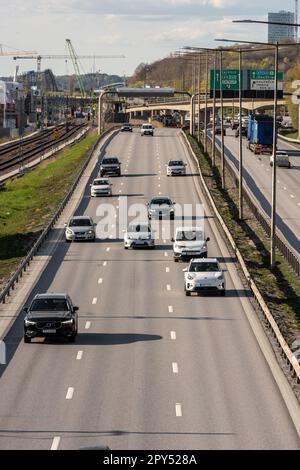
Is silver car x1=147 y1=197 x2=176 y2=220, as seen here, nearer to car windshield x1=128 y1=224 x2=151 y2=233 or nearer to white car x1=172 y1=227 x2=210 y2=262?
car windshield x1=128 y1=224 x2=151 y2=233

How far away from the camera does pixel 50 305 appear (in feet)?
138

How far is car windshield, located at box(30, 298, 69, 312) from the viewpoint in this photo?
41.9m

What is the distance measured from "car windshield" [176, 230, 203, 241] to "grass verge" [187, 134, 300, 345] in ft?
9.32

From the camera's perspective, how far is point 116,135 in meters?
167

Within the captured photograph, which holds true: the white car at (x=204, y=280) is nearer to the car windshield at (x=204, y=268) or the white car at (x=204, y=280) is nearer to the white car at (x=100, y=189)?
the car windshield at (x=204, y=268)

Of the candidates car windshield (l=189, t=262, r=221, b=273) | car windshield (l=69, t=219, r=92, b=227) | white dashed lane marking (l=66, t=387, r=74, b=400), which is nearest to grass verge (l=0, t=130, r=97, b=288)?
car windshield (l=69, t=219, r=92, b=227)

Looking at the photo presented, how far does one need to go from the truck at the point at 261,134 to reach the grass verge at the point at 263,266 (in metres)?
24.6

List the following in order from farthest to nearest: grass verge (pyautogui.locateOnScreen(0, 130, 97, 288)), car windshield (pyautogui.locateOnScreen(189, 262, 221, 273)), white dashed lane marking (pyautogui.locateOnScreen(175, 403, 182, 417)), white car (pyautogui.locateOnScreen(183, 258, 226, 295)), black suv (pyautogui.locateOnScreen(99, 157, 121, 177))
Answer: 1. black suv (pyautogui.locateOnScreen(99, 157, 121, 177))
2. grass verge (pyautogui.locateOnScreen(0, 130, 97, 288))
3. car windshield (pyautogui.locateOnScreen(189, 262, 221, 273))
4. white car (pyautogui.locateOnScreen(183, 258, 226, 295))
5. white dashed lane marking (pyautogui.locateOnScreen(175, 403, 182, 417))

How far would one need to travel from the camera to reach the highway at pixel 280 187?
260 feet

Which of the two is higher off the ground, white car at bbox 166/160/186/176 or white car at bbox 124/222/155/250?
white car at bbox 166/160/186/176

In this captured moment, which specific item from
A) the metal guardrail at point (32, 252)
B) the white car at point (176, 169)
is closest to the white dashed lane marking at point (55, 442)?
the metal guardrail at point (32, 252)

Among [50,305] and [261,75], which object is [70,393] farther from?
[261,75]

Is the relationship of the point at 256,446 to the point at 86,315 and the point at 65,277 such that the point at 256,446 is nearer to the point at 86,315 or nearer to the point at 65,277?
the point at 86,315
